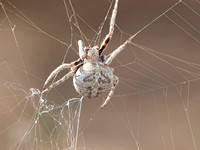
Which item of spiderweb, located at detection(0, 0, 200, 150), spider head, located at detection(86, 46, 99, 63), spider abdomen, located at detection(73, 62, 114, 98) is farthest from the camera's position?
spiderweb, located at detection(0, 0, 200, 150)

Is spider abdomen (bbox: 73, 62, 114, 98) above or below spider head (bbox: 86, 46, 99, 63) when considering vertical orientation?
below

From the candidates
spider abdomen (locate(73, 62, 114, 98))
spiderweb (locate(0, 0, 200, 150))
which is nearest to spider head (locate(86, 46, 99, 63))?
spider abdomen (locate(73, 62, 114, 98))

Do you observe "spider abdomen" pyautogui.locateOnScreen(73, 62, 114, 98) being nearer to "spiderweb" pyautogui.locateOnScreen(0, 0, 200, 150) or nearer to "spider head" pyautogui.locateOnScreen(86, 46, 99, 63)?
"spider head" pyautogui.locateOnScreen(86, 46, 99, 63)

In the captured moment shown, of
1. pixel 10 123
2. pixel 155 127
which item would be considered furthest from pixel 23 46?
pixel 155 127

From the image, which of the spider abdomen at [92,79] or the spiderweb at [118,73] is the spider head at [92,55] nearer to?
the spider abdomen at [92,79]

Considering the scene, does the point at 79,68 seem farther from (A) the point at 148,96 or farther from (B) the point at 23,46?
(B) the point at 23,46

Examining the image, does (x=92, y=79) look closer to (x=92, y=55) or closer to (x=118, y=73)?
(x=92, y=55)

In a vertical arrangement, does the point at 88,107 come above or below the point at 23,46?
below

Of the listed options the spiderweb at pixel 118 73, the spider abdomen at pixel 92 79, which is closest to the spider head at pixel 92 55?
the spider abdomen at pixel 92 79
